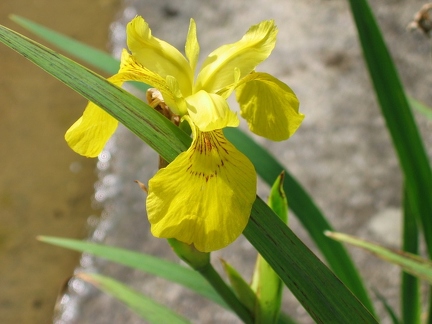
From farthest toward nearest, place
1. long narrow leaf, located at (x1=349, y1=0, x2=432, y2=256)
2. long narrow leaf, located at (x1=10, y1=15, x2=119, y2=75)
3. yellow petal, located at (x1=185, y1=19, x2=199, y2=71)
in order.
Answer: long narrow leaf, located at (x1=10, y1=15, x2=119, y2=75), long narrow leaf, located at (x1=349, y1=0, x2=432, y2=256), yellow petal, located at (x1=185, y1=19, x2=199, y2=71)

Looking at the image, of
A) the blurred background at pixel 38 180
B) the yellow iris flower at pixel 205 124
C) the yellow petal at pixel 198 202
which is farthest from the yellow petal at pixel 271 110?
the blurred background at pixel 38 180

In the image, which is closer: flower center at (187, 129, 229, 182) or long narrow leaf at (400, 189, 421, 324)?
flower center at (187, 129, 229, 182)

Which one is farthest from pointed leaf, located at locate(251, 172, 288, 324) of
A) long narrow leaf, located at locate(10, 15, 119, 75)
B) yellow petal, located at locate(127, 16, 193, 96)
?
long narrow leaf, located at locate(10, 15, 119, 75)

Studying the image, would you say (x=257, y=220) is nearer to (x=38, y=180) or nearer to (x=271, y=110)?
(x=271, y=110)

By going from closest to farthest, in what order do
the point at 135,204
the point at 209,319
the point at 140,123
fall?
1. the point at 140,123
2. the point at 209,319
3. the point at 135,204

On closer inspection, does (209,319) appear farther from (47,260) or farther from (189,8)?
(189,8)

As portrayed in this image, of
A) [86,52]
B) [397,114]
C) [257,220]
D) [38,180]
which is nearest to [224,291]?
[257,220]

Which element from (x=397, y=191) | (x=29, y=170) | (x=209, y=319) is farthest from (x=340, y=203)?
(x=29, y=170)

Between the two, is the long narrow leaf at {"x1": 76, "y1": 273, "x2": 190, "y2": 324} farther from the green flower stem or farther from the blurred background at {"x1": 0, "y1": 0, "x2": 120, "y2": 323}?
the blurred background at {"x1": 0, "y1": 0, "x2": 120, "y2": 323}
